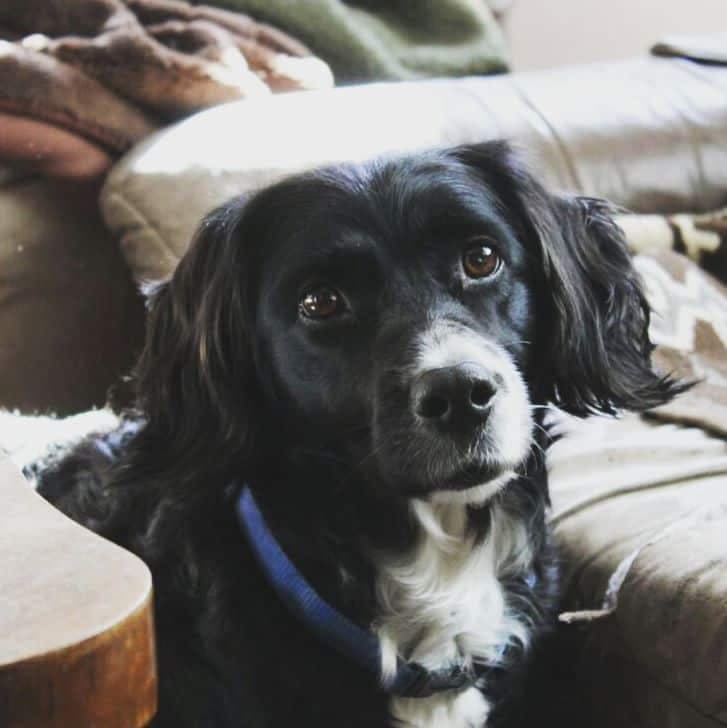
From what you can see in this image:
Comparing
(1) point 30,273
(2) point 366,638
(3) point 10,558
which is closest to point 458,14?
(1) point 30,273

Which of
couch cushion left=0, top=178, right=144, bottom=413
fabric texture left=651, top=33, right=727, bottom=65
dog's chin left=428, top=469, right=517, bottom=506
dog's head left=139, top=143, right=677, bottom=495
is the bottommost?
couch cushion left=0, top=178, right=144, bottom=413

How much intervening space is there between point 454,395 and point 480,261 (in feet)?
0.58

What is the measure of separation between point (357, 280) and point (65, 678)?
1.71 feet

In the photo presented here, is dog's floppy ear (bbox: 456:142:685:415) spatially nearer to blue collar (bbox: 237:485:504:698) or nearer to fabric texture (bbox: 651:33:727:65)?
blue collar (bbox: 237:485:504:698)

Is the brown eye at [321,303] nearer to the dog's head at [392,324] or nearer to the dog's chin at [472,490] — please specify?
the dog's head at [392,324]

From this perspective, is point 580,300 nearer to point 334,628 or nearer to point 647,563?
point 647,563

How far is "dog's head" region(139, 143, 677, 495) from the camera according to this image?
103cm

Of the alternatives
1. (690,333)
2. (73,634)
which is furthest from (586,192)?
(73,634)

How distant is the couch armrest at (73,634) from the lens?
2.19 ft

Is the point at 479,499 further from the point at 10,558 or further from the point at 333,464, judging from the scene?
the point at 10,558

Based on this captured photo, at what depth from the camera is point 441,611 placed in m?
1.17

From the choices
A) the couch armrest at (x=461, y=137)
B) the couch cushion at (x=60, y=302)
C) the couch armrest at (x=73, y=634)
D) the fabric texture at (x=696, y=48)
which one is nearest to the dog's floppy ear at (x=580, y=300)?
the couch armrest at (x=461, y=137)

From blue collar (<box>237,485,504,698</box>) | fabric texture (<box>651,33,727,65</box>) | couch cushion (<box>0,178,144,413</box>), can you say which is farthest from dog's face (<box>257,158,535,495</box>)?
fabric texture (<box>651,33,727,65</box>)

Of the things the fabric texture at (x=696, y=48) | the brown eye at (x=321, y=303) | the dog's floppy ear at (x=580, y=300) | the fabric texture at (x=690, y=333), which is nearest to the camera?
the brown eye at (x=321, y=303)
